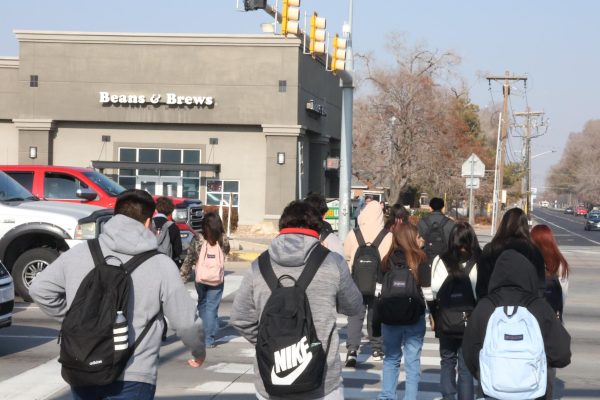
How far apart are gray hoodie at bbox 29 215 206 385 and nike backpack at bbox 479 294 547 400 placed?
5.48 ft

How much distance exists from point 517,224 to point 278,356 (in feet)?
9.71

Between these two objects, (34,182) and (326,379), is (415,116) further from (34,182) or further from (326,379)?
(326,379)

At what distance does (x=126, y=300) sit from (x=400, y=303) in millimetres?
4032

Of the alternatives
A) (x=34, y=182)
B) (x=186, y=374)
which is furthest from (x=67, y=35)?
(x=186, y=374)

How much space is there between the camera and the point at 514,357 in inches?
219

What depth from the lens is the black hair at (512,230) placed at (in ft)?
24.1

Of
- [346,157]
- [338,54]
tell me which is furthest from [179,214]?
[346,157]

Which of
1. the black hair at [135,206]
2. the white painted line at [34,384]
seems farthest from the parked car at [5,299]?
the black hair at [135,206]

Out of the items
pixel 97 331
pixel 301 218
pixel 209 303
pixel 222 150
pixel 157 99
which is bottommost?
pixel 209 303

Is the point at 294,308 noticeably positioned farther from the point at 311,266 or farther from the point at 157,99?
the point at 157,99

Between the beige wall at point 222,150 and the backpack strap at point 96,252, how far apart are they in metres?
40.3

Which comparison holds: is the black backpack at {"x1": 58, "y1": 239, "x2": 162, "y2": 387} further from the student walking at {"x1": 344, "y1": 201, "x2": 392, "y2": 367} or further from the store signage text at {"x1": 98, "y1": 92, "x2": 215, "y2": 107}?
the store signage text at {"x1": 98, "y1": 92, "x2": 215, "y2": 107}

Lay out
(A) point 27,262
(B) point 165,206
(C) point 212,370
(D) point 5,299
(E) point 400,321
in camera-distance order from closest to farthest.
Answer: (E) point 400,321 → (C) point 212,370 → (D) point 5,299 → (B) point 165,206 → (A) point 27,262

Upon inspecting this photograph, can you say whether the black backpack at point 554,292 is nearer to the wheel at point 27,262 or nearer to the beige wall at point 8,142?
the wheel at point 27,262
